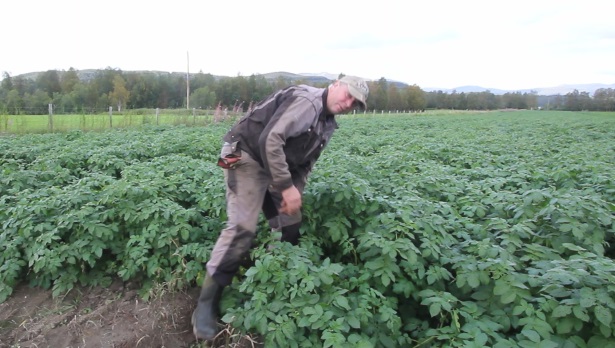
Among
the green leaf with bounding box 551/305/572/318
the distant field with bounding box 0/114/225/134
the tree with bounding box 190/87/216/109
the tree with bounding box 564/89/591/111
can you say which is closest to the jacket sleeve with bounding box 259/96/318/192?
the green leaf with bounding box 551/305/572/318

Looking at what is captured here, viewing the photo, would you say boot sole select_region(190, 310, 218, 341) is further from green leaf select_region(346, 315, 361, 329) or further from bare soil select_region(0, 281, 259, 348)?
green leaf select_region(346, 315, 361, 329)

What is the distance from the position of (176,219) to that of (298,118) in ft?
5.44

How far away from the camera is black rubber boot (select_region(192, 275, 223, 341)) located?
3039 millimetres

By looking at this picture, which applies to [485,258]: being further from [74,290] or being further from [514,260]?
[74,290]

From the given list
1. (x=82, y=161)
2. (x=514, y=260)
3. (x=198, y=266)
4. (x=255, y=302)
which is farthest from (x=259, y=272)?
(x=82, y=161)

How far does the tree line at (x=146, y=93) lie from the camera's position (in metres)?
33.3

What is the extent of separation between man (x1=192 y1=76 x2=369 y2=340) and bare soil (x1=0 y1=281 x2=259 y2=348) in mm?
226

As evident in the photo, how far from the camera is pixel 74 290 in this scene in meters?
3.77

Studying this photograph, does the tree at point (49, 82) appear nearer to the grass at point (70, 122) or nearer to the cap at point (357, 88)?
the grass at point (70, 122)

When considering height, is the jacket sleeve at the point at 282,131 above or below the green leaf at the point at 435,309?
above

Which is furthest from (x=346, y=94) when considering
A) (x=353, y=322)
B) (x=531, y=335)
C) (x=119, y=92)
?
(x=119, y=92)

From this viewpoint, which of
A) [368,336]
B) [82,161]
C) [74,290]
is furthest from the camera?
[82,161]

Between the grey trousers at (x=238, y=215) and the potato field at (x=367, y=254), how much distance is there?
0.68 ft

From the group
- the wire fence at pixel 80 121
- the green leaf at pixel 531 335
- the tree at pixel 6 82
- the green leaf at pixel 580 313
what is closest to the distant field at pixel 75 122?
the wire fence at pixel 80 121
